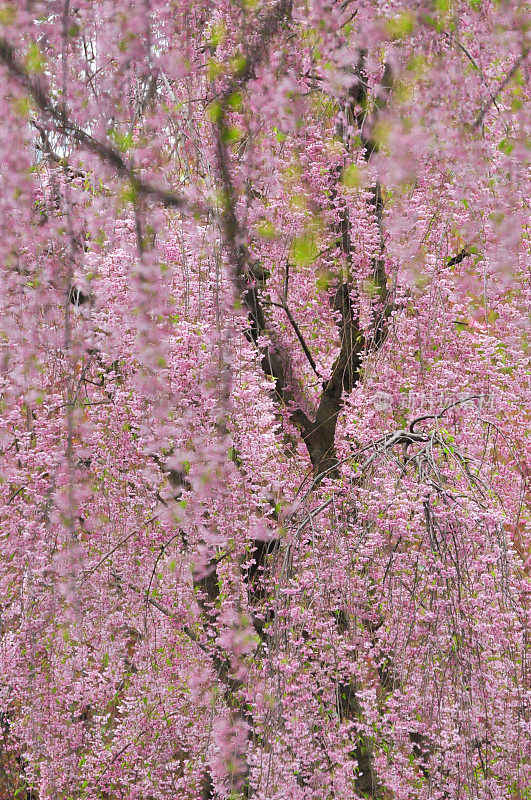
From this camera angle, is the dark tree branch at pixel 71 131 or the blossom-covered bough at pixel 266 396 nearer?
the dark tree branch at pixel 71 131

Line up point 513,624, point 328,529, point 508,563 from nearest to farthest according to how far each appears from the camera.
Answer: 1. point 508,563
2. point 513,624
3. point 328,529

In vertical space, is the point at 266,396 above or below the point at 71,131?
above

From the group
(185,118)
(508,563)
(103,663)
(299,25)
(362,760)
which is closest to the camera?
(185,118)

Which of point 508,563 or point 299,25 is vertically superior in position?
point 299,25

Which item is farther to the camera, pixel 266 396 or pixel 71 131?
pixel 266 396

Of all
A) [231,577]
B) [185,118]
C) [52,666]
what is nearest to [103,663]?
[52,666]

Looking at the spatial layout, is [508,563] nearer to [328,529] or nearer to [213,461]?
[328,529]

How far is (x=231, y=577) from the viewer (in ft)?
12.6

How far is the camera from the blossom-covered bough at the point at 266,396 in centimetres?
221

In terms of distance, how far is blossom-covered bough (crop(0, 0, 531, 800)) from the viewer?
7.27ft

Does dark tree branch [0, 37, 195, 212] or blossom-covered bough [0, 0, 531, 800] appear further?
blossom-covered bough [0, 0, 531, 800]

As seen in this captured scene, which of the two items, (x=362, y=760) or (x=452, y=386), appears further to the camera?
(x=362, y=760)

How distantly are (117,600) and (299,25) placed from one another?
3141mm

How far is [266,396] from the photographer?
4.25m
